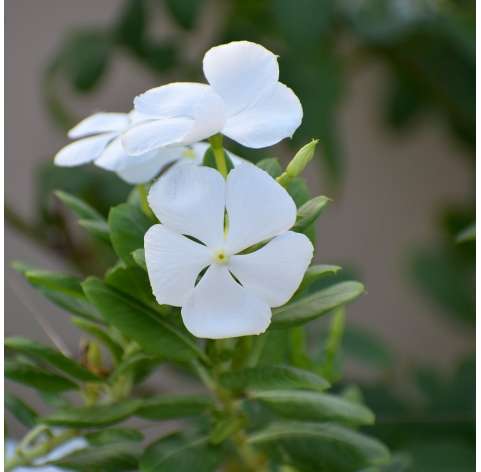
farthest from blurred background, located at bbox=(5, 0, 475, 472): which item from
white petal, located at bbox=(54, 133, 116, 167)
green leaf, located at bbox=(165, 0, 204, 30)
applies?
white petal, located at bbox=(54, 133, 116, 167)

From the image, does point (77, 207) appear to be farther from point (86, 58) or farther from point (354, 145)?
point (354, 145)

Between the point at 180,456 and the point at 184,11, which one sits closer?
the point at 180,456

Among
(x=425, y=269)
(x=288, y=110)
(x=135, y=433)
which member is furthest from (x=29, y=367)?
(x=425, y=269)

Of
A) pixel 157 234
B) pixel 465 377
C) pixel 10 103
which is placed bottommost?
pixel 465 377

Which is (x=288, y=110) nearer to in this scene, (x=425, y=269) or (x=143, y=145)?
(x=143, y=145)

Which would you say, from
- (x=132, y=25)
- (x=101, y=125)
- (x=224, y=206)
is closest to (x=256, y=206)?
(x=224, y=206)
